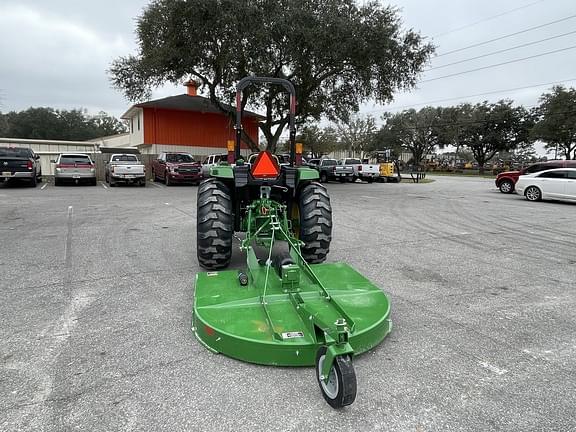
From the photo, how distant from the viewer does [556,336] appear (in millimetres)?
3723

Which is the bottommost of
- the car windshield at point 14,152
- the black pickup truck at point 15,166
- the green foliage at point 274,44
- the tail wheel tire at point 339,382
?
the tail wheel tire at point 339,382

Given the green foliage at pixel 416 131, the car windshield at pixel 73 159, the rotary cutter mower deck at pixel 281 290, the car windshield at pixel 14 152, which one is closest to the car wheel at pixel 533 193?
the rotary cutter mower deck at pixel 281 290

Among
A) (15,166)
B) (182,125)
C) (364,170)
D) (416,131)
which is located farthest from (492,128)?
(15,166)

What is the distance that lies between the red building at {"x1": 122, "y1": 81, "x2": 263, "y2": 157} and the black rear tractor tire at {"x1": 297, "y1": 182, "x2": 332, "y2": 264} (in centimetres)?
2565

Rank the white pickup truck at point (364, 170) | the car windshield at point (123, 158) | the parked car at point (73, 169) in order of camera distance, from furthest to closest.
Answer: the white pickup truck at point (364, 170) → the car windshield at point (123, 158) → the parked car at point (73, 169)

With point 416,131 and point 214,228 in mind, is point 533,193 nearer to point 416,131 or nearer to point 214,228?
point 214,228

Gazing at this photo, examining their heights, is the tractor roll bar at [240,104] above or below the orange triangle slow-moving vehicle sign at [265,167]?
above

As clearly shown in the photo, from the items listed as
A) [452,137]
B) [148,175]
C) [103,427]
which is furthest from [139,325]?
[452,137]

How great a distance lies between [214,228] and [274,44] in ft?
52.3

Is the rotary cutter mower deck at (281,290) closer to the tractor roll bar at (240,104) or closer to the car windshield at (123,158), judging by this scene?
the tractor roll bar at (240,104)

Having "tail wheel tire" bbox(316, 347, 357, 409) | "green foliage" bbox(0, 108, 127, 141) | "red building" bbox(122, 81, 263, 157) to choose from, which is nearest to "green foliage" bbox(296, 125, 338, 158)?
"red building" bbox(122, 81, 263, 157)

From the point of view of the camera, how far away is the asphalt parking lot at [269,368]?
2521 millimetres

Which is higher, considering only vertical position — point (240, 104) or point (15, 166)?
point (240, 104)

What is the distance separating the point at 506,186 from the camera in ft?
68.6
